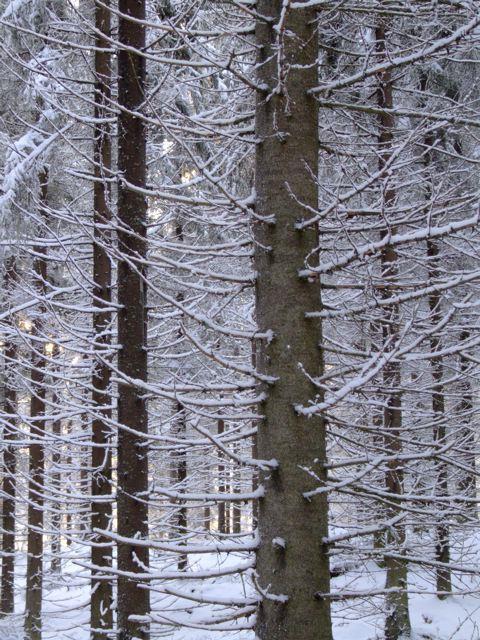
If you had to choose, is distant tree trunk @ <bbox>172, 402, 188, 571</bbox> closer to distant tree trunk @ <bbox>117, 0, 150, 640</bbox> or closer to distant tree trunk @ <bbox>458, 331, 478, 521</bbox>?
distant tree trunk @ <bbox>117, 0, 150, 640</bbox>

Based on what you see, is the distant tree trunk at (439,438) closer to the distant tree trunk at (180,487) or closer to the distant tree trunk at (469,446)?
the distant tree trunk at (469,446)

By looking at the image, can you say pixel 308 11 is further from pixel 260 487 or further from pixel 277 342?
pixel 260 487

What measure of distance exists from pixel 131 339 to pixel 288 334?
2.75m

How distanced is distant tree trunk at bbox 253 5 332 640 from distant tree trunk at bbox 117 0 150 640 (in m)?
2.25

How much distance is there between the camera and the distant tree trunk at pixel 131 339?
5.56 meters

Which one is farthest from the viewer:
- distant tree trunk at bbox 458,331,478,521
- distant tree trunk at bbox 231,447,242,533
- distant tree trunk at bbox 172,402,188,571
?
distant tree trunk at bbox 231,447,242,533

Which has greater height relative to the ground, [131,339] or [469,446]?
[131,339]

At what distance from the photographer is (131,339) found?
229 inches

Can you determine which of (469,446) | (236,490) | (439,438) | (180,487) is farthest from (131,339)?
(236,490)

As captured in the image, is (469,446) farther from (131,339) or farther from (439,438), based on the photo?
(131,339)

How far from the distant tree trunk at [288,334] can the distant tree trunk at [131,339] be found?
2.25m

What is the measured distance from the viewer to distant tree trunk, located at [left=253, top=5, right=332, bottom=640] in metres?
3.16

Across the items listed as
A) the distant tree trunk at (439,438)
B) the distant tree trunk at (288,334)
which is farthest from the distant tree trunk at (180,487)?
the distant tree trunk at (439,438)

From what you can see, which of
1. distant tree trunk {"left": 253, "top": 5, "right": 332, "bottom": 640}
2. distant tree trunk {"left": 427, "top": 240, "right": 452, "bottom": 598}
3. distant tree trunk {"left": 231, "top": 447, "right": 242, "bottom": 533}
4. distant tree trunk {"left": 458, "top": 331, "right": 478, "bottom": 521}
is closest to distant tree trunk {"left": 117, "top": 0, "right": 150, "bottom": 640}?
distant tree trunk {"left": 231, "top": 447, "right": 242, "bottom": 533}
